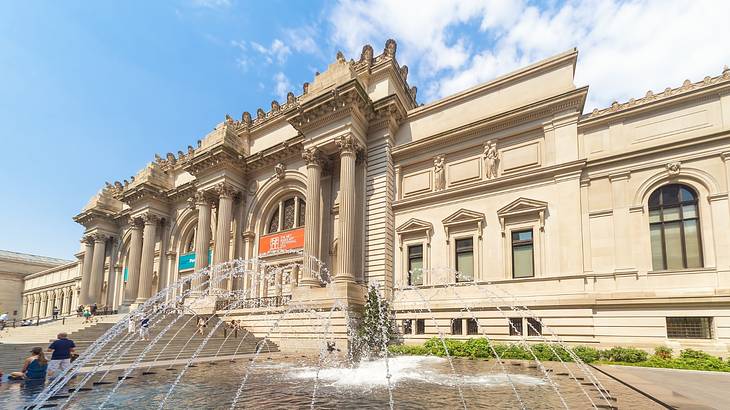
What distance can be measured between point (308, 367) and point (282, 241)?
678 inches

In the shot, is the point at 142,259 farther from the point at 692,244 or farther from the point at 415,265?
the point at 692,244

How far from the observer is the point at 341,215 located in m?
25.8

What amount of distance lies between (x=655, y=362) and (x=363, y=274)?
1487 cm

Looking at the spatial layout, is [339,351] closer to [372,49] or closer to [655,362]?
[655,362]

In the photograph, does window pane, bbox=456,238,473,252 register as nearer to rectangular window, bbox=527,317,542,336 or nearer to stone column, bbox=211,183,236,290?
rectangular window, bbox=527,317,542,336

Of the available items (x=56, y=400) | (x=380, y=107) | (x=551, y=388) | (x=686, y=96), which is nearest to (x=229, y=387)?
(x=56, y=400)

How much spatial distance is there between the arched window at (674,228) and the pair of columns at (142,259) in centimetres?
3986

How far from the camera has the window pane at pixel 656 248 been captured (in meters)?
18.6

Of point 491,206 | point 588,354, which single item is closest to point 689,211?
point 588,354

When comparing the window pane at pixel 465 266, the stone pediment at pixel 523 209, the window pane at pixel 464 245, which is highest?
the stone pediment at pixel 523 209

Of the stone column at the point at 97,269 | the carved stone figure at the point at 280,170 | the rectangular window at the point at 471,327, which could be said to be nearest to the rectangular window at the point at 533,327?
the rectangular window at the point at 471,327

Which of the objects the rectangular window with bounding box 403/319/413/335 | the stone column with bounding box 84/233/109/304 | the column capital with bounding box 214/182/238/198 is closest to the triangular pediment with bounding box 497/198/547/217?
the rectangular window with bounding box 403/319/413/335

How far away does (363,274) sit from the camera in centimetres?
2577

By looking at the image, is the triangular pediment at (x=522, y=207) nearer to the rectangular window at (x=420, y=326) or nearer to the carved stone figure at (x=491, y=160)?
the carved stone figure at (x=491, y=160)
